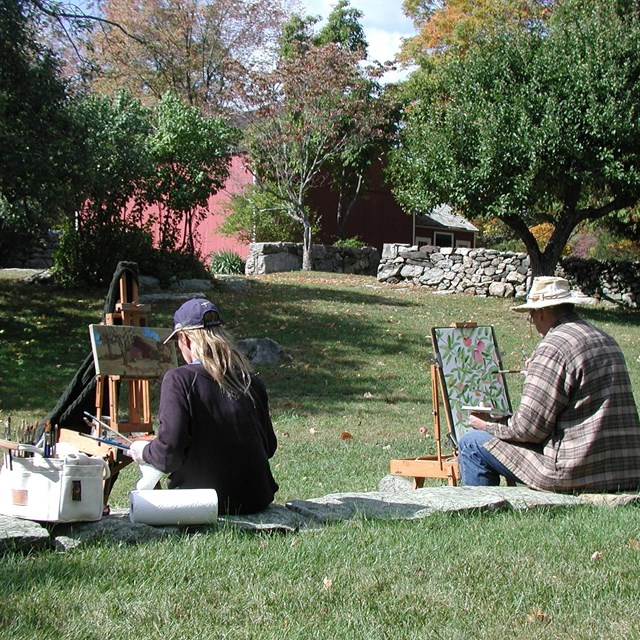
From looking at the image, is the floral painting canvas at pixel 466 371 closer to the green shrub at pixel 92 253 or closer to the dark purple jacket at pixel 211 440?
the dark purple jacket at pixel 211 440

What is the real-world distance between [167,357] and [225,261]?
71.8 feet

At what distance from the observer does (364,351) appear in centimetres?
1445

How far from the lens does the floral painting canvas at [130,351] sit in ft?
18.6

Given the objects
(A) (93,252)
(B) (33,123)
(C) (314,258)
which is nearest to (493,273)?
(C) (314,258)

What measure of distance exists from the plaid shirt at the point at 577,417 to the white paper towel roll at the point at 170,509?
1.96m

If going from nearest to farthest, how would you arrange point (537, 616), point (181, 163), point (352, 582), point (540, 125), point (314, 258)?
point (537, 616) → point (352, 582) → point (540, 125) → point (181, 163) → point (314, 258)

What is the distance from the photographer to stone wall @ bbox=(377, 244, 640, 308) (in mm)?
23312

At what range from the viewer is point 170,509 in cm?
426

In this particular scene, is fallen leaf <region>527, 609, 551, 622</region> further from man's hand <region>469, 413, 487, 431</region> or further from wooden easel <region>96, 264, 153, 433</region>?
wooden easel <region>96, 264, 153, 433</region>

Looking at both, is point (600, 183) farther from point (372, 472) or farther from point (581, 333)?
point (581, 333)

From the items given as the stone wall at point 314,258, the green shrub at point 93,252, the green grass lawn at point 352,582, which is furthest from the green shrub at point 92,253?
the green grass lawn at point 352,582

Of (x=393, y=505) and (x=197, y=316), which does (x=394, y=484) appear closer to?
(x=393, y=505)

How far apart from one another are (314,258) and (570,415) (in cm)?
2330

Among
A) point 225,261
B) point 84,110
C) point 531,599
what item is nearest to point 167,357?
point 531,599
